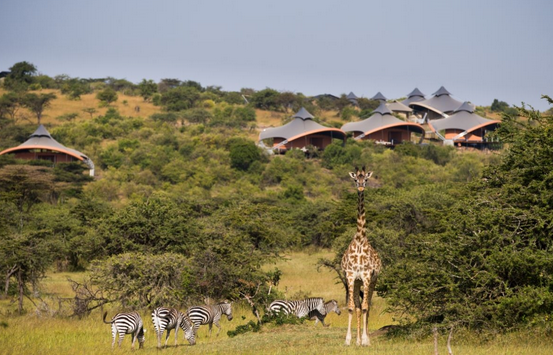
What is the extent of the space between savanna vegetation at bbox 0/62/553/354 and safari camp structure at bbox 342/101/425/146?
34.8 feet

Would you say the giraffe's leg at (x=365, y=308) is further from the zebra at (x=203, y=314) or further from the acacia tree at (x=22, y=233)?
the acacia tree at (x=22, y=233)

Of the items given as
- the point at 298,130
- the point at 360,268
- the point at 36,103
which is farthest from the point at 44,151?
the point at 360,268

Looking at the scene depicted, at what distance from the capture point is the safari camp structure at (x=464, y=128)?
88.1 meters

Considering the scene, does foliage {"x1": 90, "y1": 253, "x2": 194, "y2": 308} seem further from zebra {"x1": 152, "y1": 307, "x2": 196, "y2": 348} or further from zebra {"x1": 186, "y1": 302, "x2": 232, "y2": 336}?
zebra {"x1": 152, "y1": 307, "x2": 196, "y2": 348}

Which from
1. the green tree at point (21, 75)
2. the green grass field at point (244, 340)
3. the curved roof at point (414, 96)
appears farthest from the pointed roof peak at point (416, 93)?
the green grass field at point (244, 340)

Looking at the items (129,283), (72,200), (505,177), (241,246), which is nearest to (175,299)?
(129,283)

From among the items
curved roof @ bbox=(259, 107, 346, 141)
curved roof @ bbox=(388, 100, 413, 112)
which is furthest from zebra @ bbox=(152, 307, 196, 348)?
curved roof @ bbox=(388, 100, 413, 112)

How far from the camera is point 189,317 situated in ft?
53.1

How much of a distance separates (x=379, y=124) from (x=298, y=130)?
37.7ft

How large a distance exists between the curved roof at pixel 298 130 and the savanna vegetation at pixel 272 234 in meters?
5.30

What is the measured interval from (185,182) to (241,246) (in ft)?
125

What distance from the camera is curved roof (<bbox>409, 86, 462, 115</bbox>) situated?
10794 cm

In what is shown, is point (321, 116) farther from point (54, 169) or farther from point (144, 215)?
point (144, 215)

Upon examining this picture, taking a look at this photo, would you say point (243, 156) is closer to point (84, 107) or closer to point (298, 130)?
point (298, 130)
